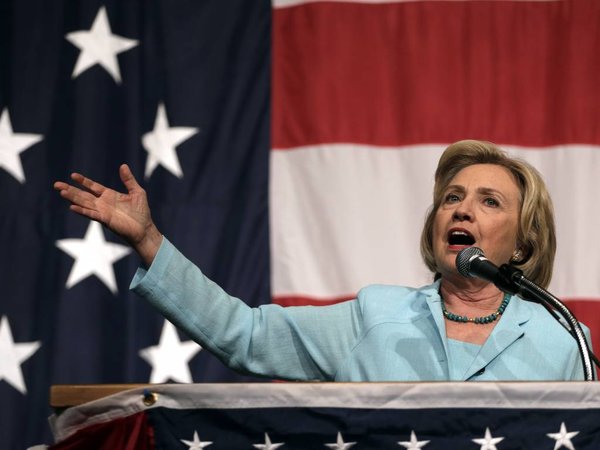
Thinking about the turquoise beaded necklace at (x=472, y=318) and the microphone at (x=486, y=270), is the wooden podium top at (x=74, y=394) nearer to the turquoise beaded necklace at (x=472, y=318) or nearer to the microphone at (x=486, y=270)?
the microphone at (x=486, y=270)

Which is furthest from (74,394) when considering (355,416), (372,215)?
(372,215)

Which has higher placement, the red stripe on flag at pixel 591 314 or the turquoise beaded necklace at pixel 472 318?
the turquoise beaded necklace at pixel 472 318

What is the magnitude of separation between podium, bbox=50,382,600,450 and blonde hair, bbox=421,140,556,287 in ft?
2.90

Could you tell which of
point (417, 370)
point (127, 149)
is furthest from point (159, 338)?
point (417, 370)

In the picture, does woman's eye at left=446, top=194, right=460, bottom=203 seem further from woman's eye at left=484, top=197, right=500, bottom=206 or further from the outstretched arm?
the outstretched arm

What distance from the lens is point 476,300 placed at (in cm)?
216

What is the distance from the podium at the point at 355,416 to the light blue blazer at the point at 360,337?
0.44 meters

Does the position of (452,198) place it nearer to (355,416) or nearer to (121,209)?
(121,209)

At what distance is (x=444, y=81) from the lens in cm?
335

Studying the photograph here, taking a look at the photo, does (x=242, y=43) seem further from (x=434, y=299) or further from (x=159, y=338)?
(x=434, y=299)

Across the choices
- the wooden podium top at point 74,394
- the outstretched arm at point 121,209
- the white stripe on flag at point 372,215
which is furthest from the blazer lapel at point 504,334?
the white stripe on flag at point 372,215

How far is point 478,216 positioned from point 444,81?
125 cm

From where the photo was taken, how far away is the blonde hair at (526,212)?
229cm

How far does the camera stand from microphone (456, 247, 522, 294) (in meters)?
1.71
